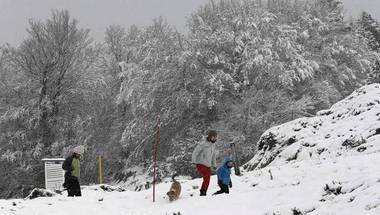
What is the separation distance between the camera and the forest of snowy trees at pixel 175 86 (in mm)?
29328

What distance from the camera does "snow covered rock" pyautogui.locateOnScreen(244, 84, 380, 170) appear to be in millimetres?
14738

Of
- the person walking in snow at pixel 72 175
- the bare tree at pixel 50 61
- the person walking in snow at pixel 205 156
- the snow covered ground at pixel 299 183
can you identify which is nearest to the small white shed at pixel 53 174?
the snow covered ground at pixel 299 183

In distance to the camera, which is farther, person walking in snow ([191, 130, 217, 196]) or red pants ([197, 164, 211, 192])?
person walking in snow ([191, 130, 217, 196])

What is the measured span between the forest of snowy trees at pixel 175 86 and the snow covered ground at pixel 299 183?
996 centimetres

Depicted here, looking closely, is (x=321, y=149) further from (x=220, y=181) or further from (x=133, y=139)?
(x=133, y=139)

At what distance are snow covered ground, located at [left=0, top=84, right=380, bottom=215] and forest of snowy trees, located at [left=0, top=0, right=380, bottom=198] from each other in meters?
9.96

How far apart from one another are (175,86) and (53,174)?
14342mm

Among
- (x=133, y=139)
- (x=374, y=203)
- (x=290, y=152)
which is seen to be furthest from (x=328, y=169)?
(x=133, y=139)

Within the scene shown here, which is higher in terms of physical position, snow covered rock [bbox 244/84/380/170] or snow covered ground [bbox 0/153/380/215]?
snow covered rock [bbox 244/84/380/170]

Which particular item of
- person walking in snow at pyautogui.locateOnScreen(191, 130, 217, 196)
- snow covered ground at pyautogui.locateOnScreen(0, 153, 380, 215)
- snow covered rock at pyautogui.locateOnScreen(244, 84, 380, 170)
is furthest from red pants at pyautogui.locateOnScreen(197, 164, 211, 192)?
snow covered rock at pyautogui.locateOnScreen(244, 84, 380, 170)

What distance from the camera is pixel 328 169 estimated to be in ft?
35.7

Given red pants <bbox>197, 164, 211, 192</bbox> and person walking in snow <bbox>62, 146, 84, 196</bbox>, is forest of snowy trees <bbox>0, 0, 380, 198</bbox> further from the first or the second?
red pants <bbox>197, 164, 211, 192</bbox>

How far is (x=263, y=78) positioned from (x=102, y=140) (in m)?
12.4

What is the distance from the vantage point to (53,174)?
1670cm
